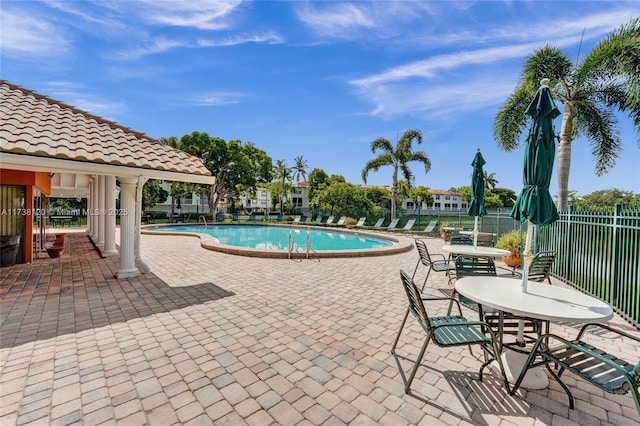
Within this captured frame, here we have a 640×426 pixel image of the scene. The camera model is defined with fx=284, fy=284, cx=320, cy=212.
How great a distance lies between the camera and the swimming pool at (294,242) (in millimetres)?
9698

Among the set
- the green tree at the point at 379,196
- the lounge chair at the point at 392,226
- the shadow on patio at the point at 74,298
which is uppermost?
the green tree at the point at 379,196

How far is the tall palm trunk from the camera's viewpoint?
33.6 feet

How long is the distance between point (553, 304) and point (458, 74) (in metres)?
10.5

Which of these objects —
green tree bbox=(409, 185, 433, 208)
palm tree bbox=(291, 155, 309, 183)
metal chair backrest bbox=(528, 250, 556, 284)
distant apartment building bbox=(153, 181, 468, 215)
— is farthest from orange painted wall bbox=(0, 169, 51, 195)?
green tree bbox=(409, 185, 433, 208)

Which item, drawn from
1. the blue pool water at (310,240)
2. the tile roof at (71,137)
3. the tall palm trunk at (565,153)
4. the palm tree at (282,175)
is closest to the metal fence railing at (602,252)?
the tall palm trunk at (565,153)

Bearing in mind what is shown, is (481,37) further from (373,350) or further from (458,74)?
(373,350)

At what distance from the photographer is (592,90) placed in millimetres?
10320

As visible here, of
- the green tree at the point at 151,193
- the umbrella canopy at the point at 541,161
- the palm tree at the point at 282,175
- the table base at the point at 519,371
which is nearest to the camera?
the table base at the point at 519,371

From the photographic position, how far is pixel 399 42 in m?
9.66

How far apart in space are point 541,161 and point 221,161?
105 feet

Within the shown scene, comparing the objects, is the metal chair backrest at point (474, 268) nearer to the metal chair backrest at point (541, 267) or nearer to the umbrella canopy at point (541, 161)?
the metal chair backrest at point (541, 267)

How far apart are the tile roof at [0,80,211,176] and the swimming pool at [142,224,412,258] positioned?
3.84 meters

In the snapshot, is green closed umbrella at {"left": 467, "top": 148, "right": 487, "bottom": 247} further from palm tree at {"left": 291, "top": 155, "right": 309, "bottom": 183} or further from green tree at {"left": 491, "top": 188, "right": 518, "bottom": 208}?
green tree at {"left": 491, "top": 188, "right": 518, "bottom": 208}

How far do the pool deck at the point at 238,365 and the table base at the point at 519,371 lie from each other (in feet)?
0.29
